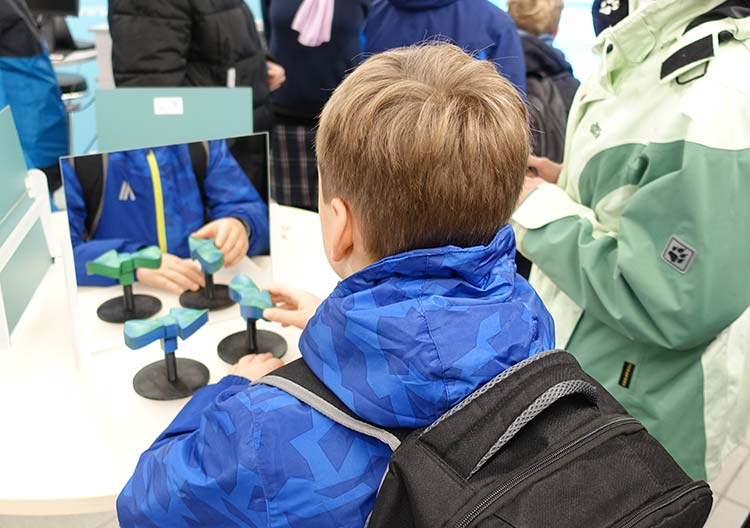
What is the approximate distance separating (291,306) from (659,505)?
71 cm

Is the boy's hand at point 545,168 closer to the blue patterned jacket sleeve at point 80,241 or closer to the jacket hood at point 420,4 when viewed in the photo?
the jacket hood at point 420,4

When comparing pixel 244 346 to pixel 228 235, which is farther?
pixel 228 235

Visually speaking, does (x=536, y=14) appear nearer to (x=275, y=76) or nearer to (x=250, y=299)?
(x=275, y=76)

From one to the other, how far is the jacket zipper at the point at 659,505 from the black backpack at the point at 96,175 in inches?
35.3

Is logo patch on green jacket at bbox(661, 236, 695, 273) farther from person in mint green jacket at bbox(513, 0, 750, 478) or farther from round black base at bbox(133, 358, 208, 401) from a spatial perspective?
round black base at bbox(133, 358, 208, 401)

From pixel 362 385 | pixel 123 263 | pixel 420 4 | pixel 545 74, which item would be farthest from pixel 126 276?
pixel 545 74

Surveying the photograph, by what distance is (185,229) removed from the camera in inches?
51.3

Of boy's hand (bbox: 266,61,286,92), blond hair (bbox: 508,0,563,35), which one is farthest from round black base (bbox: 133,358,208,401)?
blond hair (bbox: 508,0,563,35)

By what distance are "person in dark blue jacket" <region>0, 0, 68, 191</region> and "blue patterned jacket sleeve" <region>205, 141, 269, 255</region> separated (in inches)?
49.4

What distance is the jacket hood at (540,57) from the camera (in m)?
2.32

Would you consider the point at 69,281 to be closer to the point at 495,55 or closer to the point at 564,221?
the point at 564,221

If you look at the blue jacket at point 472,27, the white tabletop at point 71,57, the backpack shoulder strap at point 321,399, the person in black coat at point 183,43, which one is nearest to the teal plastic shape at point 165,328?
the backpack shoulder strap at point 321,399

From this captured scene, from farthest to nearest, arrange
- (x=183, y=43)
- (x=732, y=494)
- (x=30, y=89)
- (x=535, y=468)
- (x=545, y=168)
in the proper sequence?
1. (x=30, y=89)
2. (x=732, y=494)
3. (x=183, y=43)
4. (x=545, y=168)
5. (x=535, y=468)

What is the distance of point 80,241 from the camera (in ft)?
3.96
